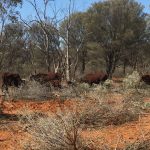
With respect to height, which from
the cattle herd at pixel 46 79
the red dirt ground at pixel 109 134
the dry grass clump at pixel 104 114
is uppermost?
the cattle herd at pixel 46 79

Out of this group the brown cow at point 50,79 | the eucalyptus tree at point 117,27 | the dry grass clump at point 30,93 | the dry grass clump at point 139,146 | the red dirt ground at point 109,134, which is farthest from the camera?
the eucalyptus tree at point 117,27

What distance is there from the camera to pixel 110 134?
9297 millimetres

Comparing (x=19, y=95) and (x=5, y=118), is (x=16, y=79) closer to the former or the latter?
(x=19, y=95)

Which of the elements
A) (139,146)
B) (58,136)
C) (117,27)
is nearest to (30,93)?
(58,136)

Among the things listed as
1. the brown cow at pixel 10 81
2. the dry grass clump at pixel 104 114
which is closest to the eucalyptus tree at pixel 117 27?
the brown cow at pixel 10 81

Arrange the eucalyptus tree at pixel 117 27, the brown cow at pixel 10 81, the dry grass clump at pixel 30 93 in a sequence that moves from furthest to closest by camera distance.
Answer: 1. the eucalyptus tree at pixel 117 27
2. the brown cow at pixel 10 81
3. the dry grass clump at pixel 30 93

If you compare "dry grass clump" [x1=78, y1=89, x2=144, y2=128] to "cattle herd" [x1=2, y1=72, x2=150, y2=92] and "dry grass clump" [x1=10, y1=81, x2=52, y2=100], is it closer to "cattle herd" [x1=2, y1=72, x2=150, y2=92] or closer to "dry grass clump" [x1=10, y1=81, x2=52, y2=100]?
"dry grass clump" [x1=10, y1=81, x2=52, y2=100]

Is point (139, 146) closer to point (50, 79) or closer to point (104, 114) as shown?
point (104, 114)

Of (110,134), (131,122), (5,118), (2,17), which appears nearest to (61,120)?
(110,134)

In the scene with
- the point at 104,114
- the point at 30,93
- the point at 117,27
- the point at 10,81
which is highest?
the point at 117,27

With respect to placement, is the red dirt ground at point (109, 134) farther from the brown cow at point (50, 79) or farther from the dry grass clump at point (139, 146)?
the brown cow at point (50, 79)

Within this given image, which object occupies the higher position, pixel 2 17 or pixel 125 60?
pixel 2 17

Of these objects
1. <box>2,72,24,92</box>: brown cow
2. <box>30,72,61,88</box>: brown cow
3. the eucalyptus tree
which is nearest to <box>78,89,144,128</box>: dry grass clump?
A: <box>2,72,24,92</box>: brown cow

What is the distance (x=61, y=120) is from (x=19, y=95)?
12132 millimetres
